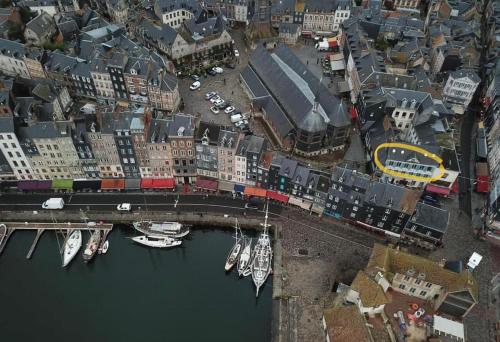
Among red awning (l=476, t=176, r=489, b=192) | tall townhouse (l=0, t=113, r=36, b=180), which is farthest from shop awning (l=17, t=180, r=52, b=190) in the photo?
red awning (l=476, t=176, r=489, b=192)

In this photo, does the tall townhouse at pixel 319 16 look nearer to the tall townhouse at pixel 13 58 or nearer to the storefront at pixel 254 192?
the storefront at pixel 254 192

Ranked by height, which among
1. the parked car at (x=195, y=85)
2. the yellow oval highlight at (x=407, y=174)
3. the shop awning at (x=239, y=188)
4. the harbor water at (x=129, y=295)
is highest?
the parked car at (x=195, y=85)

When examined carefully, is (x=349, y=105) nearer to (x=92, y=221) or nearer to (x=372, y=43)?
(x=372, y=43)

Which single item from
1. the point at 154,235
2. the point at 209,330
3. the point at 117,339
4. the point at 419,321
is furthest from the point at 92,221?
the point at 419,321

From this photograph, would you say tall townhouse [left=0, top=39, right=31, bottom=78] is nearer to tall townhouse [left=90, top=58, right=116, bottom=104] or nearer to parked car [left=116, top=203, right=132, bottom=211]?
tall townhouse [left=90, top=58, right=116, bottom=104]

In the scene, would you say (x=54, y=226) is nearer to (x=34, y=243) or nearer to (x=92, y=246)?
(x=34, y=243)

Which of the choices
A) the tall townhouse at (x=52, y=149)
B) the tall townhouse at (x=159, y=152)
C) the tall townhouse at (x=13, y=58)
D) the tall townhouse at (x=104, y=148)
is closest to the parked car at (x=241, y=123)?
the tall townhouse at (x=159, y=152)

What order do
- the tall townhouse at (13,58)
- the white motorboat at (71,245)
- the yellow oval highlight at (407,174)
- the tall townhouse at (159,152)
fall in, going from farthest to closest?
the tall townhouse at (13,58) → the yellow oval highlight at (407,174) → the tall townhouse at (159,152) → the white motorboat at (71,245)
